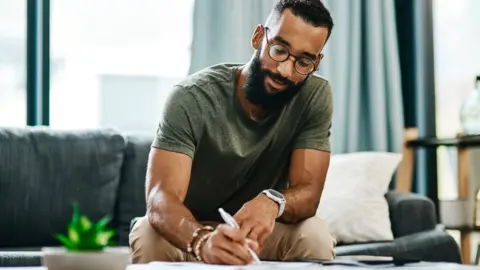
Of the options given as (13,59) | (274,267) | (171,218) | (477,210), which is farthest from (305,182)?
(13,59)

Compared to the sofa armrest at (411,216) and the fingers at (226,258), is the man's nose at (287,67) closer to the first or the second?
the fingers at (226,258)

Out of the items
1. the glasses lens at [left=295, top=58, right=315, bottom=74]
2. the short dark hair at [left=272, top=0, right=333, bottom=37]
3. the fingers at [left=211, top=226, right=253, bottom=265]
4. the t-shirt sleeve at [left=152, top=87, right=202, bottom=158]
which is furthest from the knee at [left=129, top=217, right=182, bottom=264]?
the short dark hair at [left=272, top=0, right=333, bottom=37]

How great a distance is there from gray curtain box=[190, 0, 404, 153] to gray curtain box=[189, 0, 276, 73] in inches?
2.0

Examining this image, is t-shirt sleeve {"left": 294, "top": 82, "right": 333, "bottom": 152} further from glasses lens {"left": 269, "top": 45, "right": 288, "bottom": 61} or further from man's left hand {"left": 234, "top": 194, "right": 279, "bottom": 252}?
man's left hand {"left": 234, "top": 194, "right": 279, "bottom": 252}

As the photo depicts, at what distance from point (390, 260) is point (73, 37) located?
233cm

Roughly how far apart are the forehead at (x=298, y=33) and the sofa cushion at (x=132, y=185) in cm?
120

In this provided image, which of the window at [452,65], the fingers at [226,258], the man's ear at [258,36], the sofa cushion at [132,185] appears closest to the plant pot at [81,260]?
the fingers at [226,258]

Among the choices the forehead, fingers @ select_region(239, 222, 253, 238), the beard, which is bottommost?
fingers @ select_region(239, 222, 253, 238)

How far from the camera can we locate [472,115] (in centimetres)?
351

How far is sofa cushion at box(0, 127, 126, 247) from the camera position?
9.57ft

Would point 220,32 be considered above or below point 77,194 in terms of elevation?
above

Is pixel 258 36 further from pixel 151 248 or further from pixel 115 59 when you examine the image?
pixel 115 59

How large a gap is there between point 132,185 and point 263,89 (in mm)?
1177

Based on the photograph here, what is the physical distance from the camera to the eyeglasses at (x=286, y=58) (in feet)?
6.72
